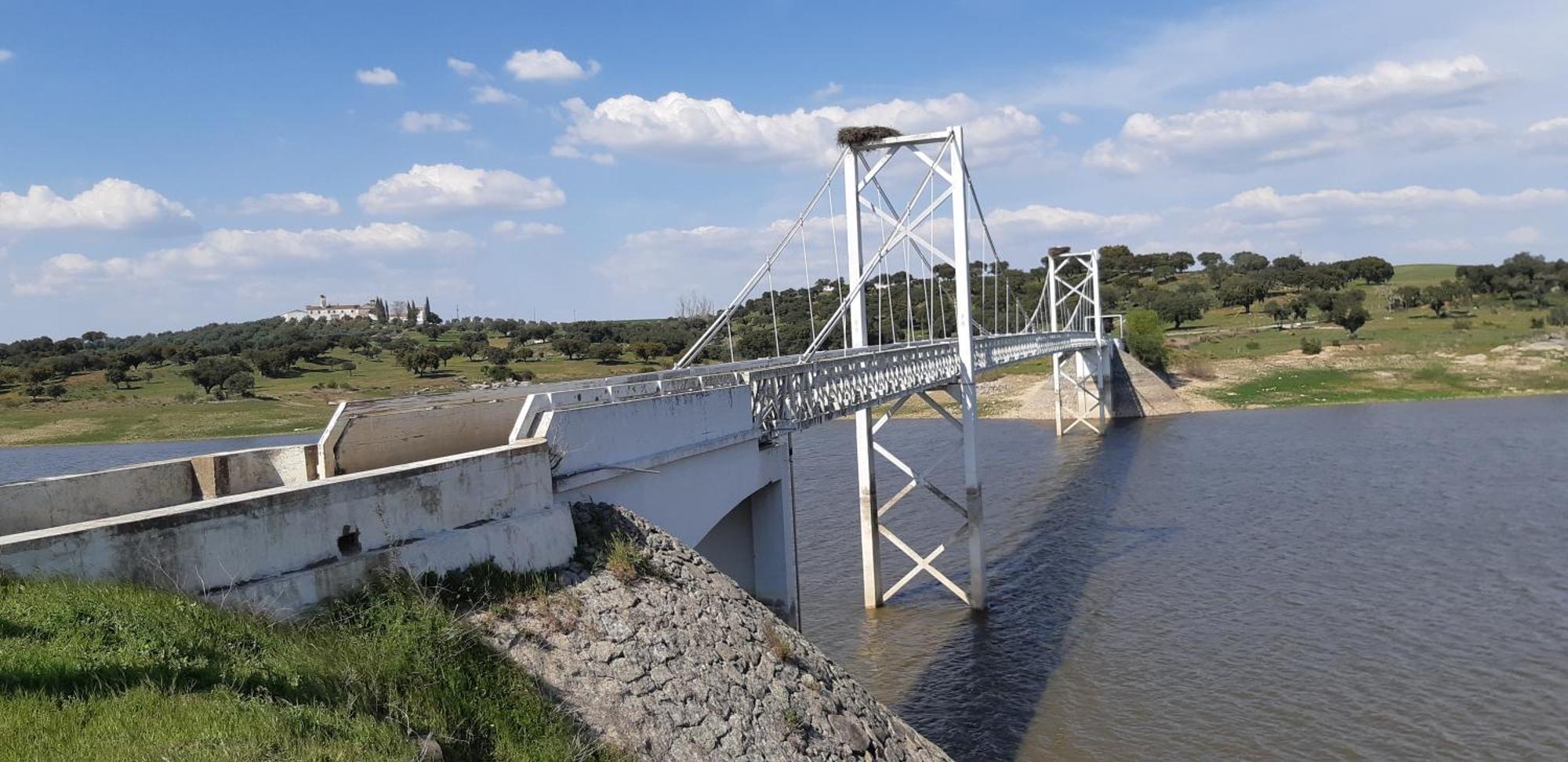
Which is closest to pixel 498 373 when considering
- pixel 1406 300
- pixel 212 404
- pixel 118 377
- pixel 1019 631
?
pixel 212 404

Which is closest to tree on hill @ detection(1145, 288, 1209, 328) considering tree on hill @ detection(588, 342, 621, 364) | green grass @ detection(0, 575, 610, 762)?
tree on hill @ detection(588, 342, 621, 364)

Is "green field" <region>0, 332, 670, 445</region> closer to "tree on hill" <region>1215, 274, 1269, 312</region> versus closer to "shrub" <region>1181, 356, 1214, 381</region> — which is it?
"shrub" <region>1181, 356, 1214, 381</region>

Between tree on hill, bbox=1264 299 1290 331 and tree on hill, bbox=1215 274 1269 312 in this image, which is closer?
tree on hill, bbox=1264 299 1290 331

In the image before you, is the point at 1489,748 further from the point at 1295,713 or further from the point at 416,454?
the point at 416,454

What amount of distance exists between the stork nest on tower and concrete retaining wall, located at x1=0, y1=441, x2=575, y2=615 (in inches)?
572

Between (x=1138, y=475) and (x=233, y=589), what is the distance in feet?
117

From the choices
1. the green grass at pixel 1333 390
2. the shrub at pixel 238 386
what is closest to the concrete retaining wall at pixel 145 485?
the green grass at pixel 1333 390

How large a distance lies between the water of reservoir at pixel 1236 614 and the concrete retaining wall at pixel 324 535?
8102 mm

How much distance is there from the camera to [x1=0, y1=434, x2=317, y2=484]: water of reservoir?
4691 centimetres

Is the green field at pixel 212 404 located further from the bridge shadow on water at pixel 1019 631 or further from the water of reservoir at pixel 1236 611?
the water of reservoir at pixel 1236 611

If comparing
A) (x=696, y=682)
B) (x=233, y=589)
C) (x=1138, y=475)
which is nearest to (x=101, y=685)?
(x=233, y=589)

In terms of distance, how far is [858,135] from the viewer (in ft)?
71.8

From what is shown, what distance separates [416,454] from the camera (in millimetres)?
10102

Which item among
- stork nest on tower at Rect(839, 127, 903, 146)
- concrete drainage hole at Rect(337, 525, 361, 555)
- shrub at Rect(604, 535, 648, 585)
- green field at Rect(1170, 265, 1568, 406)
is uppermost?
stork nest on tower at Rect(839, 127, 903, 146)
